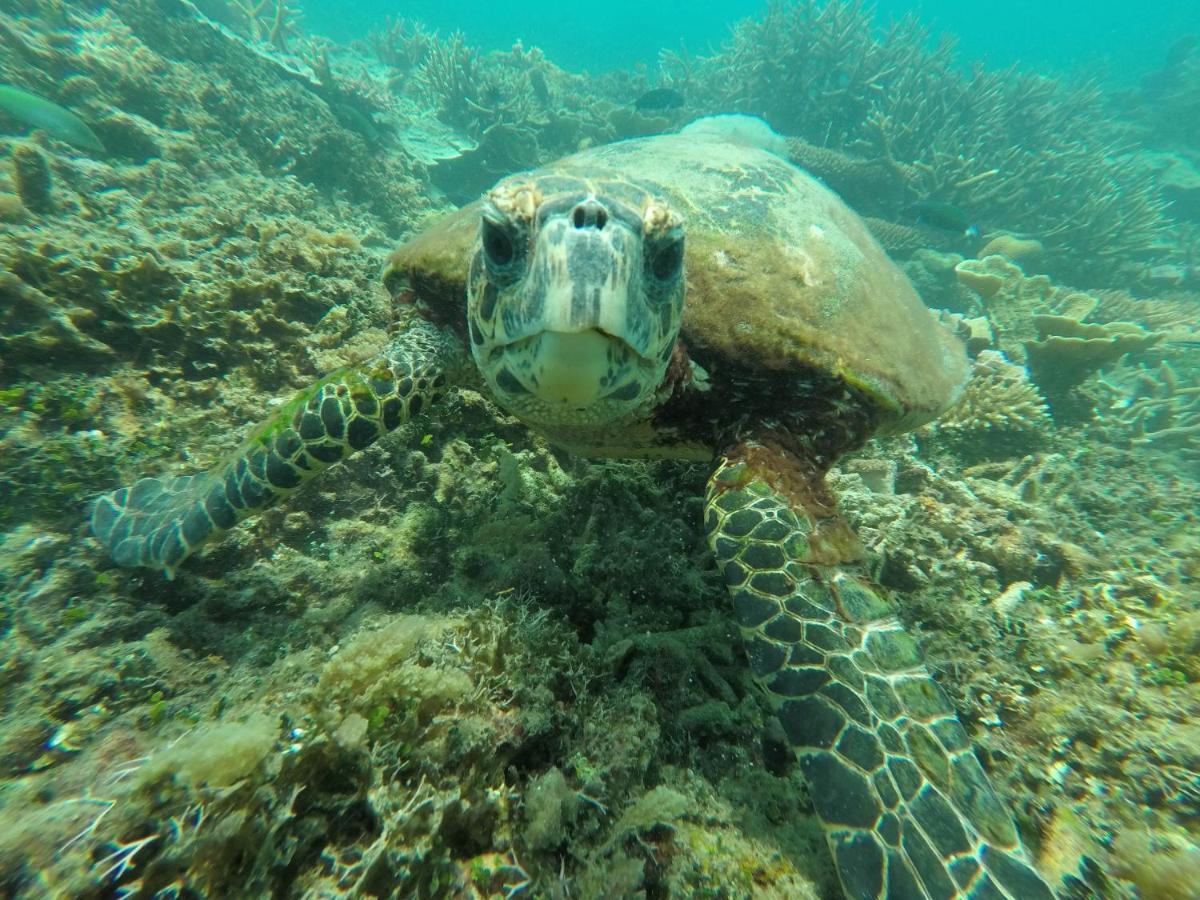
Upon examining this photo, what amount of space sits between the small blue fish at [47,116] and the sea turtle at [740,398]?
16.8 ft

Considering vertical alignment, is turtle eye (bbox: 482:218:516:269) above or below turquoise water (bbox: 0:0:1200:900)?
above

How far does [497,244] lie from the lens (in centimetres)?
157

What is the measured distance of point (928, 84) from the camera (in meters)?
11.1

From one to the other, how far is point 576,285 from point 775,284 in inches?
53.5

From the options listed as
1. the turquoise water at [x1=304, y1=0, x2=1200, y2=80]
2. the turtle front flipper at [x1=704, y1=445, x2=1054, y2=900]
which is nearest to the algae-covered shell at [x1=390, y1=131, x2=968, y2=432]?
the turtle front flipper at [x1=704, y1=445, x2=1054, y2=900]

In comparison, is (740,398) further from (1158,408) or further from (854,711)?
(1158,408)

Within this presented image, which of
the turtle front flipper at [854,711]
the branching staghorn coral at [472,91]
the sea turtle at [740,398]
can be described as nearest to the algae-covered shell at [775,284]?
the sea turtle at [740,398]

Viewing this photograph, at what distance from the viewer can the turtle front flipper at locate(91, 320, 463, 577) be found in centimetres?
213

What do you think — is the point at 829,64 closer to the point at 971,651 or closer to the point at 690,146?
the point at 690,146

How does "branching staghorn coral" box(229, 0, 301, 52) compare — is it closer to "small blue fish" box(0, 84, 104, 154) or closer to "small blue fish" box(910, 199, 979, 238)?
"small blue fish" box(0, 84, 104, 154)

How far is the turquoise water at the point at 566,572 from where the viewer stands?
4.22 ft

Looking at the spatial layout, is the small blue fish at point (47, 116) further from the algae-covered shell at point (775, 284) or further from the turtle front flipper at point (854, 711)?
the turtle front flipper at point (854, 711)

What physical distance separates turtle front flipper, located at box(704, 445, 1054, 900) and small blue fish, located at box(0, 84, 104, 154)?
296 inches

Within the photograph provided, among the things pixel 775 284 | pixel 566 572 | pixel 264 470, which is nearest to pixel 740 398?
pixel 775 284
